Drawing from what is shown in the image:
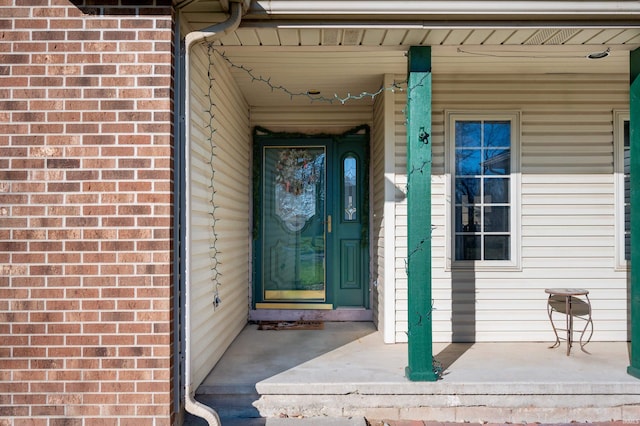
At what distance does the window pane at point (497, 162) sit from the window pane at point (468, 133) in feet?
0.50

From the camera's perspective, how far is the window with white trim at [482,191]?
4.43 metres

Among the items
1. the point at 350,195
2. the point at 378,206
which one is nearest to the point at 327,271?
the point at 350,195

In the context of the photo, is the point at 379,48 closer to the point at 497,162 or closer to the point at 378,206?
the point at 497,162

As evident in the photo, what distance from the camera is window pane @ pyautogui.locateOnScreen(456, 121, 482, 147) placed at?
14.6 feet

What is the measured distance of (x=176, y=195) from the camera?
108 inches

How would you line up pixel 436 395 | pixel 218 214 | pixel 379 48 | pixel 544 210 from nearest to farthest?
pixel 436 395 < pixel 379 48 < pixel 218 214 < pixel 544 210

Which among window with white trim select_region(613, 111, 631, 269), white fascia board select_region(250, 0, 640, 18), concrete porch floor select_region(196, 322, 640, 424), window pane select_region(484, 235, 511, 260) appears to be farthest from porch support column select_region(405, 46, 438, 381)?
window with white trim select_region(613, 111, 631, 269)

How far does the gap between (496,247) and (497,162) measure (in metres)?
0.82

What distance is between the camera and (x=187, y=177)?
2.88 metres

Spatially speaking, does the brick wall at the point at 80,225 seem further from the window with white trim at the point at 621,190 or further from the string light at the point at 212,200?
the window with white trim at the point at 621,190

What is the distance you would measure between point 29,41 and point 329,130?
3.35 meters

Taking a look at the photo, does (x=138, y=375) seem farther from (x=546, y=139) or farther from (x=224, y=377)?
(x=546, y=139)

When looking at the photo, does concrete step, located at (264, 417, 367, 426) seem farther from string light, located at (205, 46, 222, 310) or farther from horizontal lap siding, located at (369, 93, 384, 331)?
horizontal lap siding, located at (369, 93, 384, 331)

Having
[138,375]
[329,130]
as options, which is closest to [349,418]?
[138,375]
